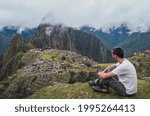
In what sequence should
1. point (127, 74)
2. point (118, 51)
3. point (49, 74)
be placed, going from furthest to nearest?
point (49, 74) < point (127, 74) < point (118, 51)

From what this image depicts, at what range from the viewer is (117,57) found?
82.1 ft

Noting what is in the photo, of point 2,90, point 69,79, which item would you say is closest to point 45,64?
point 2,90

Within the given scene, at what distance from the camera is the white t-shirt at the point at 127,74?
24812 mm

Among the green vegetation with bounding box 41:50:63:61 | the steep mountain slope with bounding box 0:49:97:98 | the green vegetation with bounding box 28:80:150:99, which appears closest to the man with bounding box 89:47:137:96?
the green vegetation with bounding box 28:80:150:99

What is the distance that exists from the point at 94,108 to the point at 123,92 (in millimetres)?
4963

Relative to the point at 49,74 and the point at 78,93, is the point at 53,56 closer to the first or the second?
the point at 49,74

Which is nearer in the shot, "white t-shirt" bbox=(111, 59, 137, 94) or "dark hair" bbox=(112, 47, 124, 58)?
"dark hair" bbox=(112, 47, 124, 58)

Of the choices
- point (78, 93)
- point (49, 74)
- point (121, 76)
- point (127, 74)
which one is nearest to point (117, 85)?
point (121, 76)

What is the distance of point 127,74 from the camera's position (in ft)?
82.3

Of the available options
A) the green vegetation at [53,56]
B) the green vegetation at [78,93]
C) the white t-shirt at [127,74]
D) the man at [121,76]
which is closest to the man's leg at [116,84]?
the man at [121,76]

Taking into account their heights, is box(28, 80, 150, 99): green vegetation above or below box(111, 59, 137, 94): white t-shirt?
below

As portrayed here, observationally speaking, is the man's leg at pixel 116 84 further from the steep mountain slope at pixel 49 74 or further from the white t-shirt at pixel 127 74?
the steep mountain slope at pixel 49 74

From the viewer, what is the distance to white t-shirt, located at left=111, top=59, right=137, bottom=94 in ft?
81.4

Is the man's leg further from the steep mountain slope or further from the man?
the steep mountain slope
